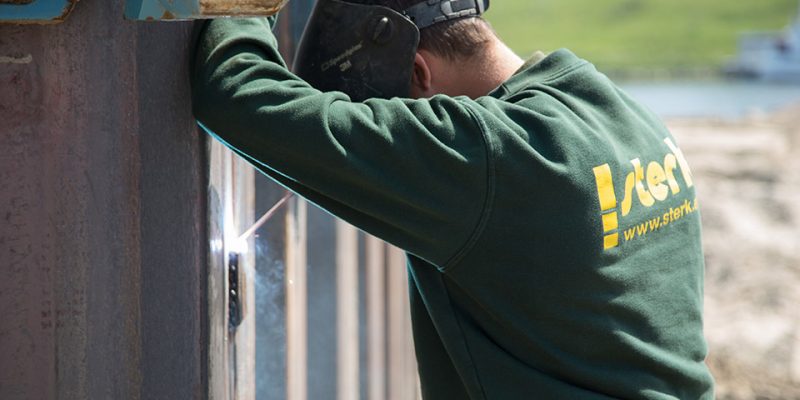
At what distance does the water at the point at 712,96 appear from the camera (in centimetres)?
3353

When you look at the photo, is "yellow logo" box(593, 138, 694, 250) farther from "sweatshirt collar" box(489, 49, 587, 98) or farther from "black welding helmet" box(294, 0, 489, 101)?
"black welding helmet" box(294, 0, 489, 101)

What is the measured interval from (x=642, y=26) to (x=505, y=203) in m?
65.9

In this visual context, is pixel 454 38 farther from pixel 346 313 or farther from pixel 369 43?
pixel 346 313

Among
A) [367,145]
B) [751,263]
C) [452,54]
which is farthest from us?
[751,263]

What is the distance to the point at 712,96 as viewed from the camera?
39906 mm

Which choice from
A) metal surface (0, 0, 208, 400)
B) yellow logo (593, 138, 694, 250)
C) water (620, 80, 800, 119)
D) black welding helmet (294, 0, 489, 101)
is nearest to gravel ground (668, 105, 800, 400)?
yellow logo (593, 138, 694, 250)

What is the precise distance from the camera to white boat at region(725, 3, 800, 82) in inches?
1951

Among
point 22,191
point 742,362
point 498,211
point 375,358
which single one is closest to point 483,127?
point 498,211

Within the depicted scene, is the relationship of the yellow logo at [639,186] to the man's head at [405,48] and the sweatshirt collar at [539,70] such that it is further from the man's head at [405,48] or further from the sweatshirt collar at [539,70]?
the man's head at [405,48]

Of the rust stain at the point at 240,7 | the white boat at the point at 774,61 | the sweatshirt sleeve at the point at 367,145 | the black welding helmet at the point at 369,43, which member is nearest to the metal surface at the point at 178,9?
the rust stain at the point at 240,7

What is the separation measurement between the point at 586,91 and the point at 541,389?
19.8 inches

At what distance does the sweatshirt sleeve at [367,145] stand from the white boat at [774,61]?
1967 inches

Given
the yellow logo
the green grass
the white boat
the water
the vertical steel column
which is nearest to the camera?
the yellow logo

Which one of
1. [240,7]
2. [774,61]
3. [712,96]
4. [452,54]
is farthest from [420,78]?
[774,61]
